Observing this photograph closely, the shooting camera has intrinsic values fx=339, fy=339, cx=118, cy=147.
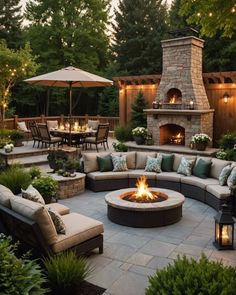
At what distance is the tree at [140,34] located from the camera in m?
22.3

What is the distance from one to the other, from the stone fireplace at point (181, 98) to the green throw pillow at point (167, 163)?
3.66 m

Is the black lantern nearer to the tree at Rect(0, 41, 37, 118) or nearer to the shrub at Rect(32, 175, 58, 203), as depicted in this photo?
the shrub at Rect(32, 175, 58, 203)

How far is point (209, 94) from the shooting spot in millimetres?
12820

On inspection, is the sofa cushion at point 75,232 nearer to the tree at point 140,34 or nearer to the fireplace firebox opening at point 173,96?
the fireplace firebox opening at point 173,96

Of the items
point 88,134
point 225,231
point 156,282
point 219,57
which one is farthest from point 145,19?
point 156,282

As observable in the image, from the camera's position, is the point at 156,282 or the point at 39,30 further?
the point at 39,30

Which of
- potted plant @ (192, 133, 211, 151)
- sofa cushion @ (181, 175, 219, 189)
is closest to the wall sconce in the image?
potted plant @ (192, 133, 211, 151)

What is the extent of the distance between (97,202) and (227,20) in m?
4.43

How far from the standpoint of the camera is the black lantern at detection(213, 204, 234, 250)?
495 centimetres

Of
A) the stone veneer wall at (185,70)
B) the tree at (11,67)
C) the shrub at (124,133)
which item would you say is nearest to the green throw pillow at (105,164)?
the stone veneer wall at (185,70)

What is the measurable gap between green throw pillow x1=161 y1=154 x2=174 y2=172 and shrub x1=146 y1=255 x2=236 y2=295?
17.8 ft

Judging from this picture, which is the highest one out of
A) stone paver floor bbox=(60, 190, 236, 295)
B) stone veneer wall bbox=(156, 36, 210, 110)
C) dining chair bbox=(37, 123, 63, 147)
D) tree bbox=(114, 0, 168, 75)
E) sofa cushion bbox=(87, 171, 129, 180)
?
tree bbox=(114, 0, 168, 75)

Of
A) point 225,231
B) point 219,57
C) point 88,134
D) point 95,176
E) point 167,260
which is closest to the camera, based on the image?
point 167,260

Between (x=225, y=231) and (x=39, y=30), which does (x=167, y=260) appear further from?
(x=39, y=30)
